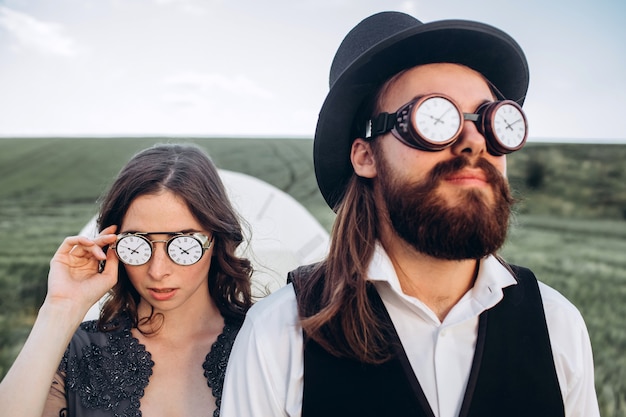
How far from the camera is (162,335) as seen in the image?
2355 millimetres

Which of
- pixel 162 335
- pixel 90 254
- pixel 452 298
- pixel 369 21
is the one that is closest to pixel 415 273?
pixel 452 298

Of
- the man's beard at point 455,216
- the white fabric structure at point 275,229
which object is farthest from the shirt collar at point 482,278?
the white fabric structure at point 275,229

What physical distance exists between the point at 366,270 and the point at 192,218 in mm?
937

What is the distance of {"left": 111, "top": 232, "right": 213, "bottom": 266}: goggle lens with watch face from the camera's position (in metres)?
2.09

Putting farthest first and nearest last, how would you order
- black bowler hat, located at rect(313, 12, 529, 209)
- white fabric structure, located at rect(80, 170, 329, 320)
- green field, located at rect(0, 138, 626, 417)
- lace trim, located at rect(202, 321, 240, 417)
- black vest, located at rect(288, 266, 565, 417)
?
green field, located at rect(0, 138, 626, 417)
white fabric structure, located at rect(80, 170, 329, 320)
lace trim, located at rect(202, 321, 240, 417)
black bowler hat, located at rect(313, 12, 529, 209)
black vest, located at rect(288, 266, 565, 417)

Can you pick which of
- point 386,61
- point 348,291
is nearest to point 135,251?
A: point 348,291

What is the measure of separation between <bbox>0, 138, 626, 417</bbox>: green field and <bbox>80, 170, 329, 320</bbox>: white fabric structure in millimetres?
1234

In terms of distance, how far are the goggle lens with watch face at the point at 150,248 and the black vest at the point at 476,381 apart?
78cm

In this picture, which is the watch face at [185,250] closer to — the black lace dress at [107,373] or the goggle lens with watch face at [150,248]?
the goggle lens with watch face at [150,248]

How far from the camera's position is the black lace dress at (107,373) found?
6.93ft

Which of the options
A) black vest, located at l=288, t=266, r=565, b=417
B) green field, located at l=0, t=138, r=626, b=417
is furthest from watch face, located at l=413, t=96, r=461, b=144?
green field, located at l=0, t=138, r=626, b=417

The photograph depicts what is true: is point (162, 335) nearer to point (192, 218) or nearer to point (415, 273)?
point (192, 218)

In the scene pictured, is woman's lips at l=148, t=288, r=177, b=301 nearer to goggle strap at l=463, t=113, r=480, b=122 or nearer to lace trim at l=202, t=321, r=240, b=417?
lace trim at l=202, t=321, r=240, b=417

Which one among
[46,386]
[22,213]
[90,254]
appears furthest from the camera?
[22,213]
